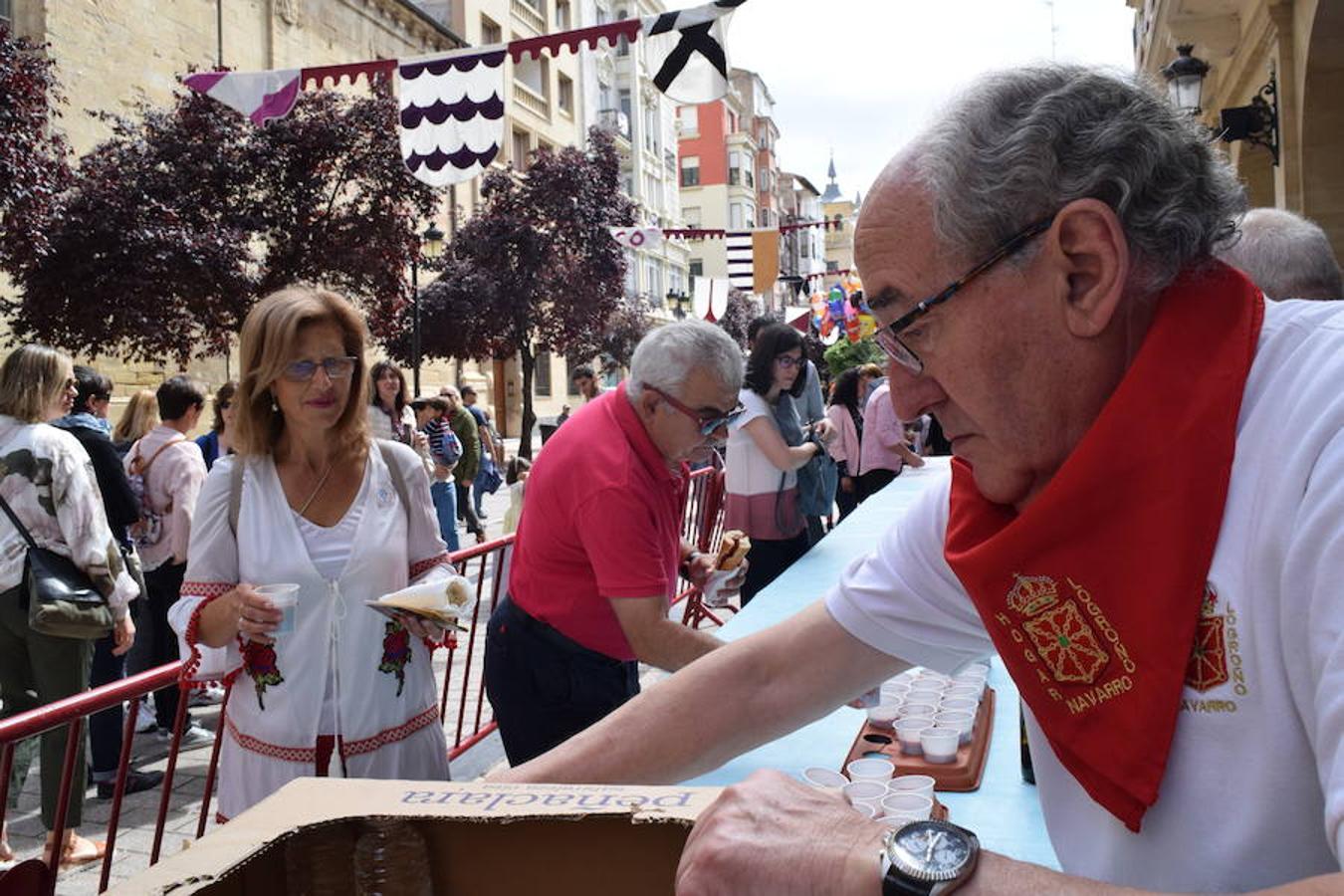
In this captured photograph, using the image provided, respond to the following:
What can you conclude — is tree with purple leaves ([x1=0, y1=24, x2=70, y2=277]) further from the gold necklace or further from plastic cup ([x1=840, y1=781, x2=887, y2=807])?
plastic cup ([x1=840, y1=781, x2=887, y2=807])

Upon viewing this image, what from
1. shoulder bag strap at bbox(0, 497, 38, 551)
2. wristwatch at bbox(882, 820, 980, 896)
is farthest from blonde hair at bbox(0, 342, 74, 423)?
wristwatch at bbox(882, 820, 980, 896)

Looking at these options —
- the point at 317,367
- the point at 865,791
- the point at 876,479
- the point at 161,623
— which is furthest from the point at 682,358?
the point at 876,479

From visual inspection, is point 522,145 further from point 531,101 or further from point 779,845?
point 779,845

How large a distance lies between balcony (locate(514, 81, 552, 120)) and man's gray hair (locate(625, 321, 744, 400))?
102 feet

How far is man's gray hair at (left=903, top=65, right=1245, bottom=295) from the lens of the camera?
1098 millimetres

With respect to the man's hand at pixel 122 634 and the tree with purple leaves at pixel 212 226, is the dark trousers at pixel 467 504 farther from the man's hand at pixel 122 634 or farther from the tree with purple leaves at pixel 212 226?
the man's hand at pixel 122 634

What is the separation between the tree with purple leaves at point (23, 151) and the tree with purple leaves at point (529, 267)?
1118 centimetres

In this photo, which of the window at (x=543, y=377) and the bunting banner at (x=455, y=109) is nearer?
the bunting banner at (x=455, y=109)

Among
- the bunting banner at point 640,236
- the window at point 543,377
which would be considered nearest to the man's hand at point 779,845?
the bunting banner at point 640,236

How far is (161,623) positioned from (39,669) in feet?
4.61

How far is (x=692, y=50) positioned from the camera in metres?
7.62

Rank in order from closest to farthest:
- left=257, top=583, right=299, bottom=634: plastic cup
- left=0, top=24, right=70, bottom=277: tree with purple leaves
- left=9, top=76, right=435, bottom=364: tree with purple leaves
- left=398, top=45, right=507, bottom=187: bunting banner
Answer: left=257, top=583, right=299, bottom=634: plastic cup → left=398, top=45, right=507, bottom=187: bunting banner → left=0, top=24, right=70, bottom=277: tree with purple leaves → left=9, top=76, right=435, bottom=364: tree with purple leaves

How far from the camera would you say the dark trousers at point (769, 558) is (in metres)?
6.00

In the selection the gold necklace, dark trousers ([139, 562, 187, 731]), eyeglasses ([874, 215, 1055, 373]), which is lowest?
dark trousers ([139, 562, 187, 731])
